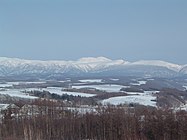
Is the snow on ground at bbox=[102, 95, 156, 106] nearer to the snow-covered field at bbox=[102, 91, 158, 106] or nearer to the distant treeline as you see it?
the snow-covered field at bbox=[102, 91, 158, 106]

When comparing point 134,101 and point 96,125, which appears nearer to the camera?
point 96,125

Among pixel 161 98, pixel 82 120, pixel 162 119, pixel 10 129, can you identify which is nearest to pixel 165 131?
pixel 162 119

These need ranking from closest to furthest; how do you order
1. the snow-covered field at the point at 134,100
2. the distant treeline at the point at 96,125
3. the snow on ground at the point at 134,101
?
1. the distant treeline at the point at 96,125
2. the snow on ground at the point at 134,101
3. the snow-covered field at the point at 134,100

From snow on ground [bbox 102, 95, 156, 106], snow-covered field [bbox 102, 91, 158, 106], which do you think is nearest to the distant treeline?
snow on ground [bbox 102, 95, 156, 106]

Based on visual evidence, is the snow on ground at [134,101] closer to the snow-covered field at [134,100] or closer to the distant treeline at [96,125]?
the snow-covered field at [134,100]

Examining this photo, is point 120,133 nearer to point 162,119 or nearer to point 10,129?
point 162,119

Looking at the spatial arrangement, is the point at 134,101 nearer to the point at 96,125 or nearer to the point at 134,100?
the point at 134,100

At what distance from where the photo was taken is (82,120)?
155ft

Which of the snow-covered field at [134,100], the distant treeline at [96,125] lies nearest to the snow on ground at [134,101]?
the snow-covered field at [134,100]

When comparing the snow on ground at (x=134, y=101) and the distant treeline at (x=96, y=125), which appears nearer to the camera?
the distant treeline at (x=96, y=125)

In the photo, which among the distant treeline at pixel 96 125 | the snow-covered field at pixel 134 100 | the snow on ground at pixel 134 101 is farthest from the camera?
the snow-covered field at pixel 134 100

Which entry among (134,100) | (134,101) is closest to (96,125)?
(134,101)

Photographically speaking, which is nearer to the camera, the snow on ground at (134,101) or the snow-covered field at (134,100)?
the snow on ground at (134,101)

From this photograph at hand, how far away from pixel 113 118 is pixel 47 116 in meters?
9.55
